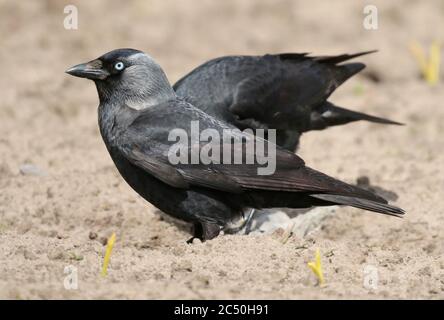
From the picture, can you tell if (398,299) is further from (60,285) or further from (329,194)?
(60,285)

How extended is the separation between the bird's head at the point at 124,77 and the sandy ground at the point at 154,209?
3.24 feet

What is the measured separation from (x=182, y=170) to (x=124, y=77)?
85 cm

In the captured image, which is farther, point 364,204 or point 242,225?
point 242,225

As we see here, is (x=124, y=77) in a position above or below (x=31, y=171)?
above

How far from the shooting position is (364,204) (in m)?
6.00

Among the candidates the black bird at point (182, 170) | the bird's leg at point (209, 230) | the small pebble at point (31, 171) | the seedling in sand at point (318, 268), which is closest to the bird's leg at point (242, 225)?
the black bird at point (182, 170)

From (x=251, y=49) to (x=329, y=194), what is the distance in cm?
484

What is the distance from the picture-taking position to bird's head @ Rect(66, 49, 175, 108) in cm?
646

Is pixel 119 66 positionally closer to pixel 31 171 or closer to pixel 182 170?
pixel 182 170

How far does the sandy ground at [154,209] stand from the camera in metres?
5.42

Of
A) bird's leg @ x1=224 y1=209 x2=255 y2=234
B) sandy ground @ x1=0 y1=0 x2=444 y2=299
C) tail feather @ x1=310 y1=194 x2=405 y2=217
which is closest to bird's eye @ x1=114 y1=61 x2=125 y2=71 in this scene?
sandy ground @ x1=0 y1=0 x2=444 y2=299

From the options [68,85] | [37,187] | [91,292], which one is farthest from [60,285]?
[68,85]

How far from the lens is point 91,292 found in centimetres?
495

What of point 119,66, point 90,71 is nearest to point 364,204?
point 119,66
